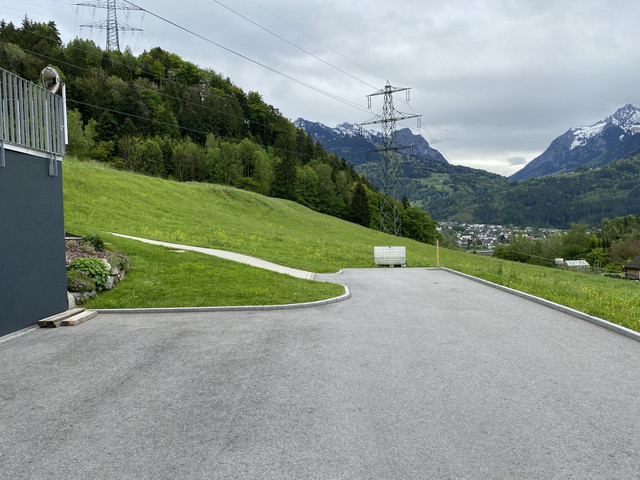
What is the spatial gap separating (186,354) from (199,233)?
21042 millimetres

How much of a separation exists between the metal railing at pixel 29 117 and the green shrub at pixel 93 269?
3.34 metres

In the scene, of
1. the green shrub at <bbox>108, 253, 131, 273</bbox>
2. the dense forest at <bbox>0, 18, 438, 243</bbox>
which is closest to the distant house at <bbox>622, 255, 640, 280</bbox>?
the dense forest at <bbox>0, 18, 438, 243</bbox>

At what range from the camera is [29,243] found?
28.9 ft

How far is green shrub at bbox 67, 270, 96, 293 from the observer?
436 inches

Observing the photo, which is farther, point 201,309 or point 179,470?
point 201,309

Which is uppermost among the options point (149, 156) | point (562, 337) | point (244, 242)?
point (149, 156)

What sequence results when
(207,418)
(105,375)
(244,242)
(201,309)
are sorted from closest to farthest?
(207,418) → (105,375) → (201,309) → (244,242)

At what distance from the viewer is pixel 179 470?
145 inches

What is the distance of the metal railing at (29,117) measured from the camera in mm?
8398

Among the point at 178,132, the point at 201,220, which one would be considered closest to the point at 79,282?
the point at 201,220

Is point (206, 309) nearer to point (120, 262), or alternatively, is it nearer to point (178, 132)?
point (120, 262)

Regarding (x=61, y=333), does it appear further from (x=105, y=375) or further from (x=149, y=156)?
(x=149, y=156)

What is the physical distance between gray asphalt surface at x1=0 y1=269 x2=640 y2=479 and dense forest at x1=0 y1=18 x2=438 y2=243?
54390 mm

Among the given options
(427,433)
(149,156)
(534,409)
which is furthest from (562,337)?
(149,156)
